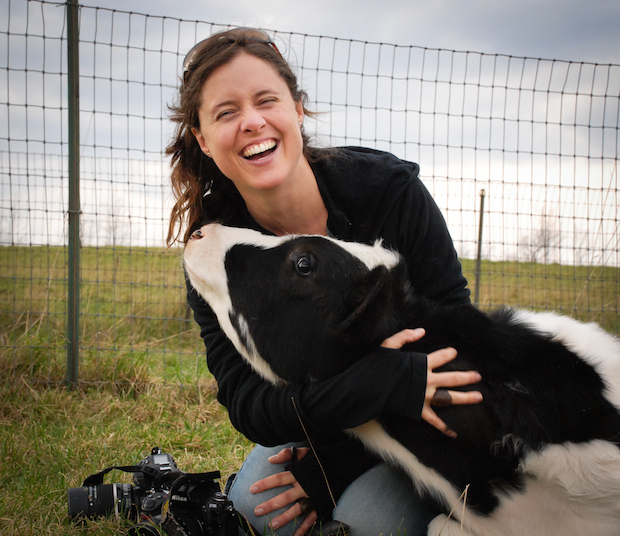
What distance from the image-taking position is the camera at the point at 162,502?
1.95 meters

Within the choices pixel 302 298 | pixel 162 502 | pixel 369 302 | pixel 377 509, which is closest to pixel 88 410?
pixel 162 502

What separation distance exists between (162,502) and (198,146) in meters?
1.56

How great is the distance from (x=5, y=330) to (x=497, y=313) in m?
4.01

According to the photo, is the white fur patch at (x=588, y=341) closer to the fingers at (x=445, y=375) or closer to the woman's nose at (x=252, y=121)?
the fingers at (x=445, y=375)

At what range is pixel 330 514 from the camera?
2270 millimetres

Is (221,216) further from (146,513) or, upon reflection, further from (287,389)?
(146,513)

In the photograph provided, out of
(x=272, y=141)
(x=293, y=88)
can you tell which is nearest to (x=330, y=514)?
(x=272, y=141)

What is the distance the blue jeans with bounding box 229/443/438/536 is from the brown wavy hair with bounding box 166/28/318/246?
121cm

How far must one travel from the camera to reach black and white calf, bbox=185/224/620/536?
1.68 metres

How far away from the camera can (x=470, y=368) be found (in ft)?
5.76

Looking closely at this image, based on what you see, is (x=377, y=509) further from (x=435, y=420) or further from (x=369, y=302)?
(x=369, y=302)

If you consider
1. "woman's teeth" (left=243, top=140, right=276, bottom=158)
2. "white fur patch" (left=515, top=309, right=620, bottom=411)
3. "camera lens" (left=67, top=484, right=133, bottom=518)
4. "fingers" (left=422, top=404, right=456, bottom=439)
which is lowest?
"camera lens" (left=67, top=484, right=133, bottom=518)

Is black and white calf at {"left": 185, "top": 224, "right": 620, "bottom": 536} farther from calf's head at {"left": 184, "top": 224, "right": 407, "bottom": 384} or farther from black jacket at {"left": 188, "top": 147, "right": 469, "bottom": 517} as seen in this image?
black jacket at {"left": 188, "top": 147, "right": 469, "bottom": 517}

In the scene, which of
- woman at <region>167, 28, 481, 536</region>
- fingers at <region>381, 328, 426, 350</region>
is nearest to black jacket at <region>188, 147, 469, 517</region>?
woman at <region>167, 28, 481, 536</region>
